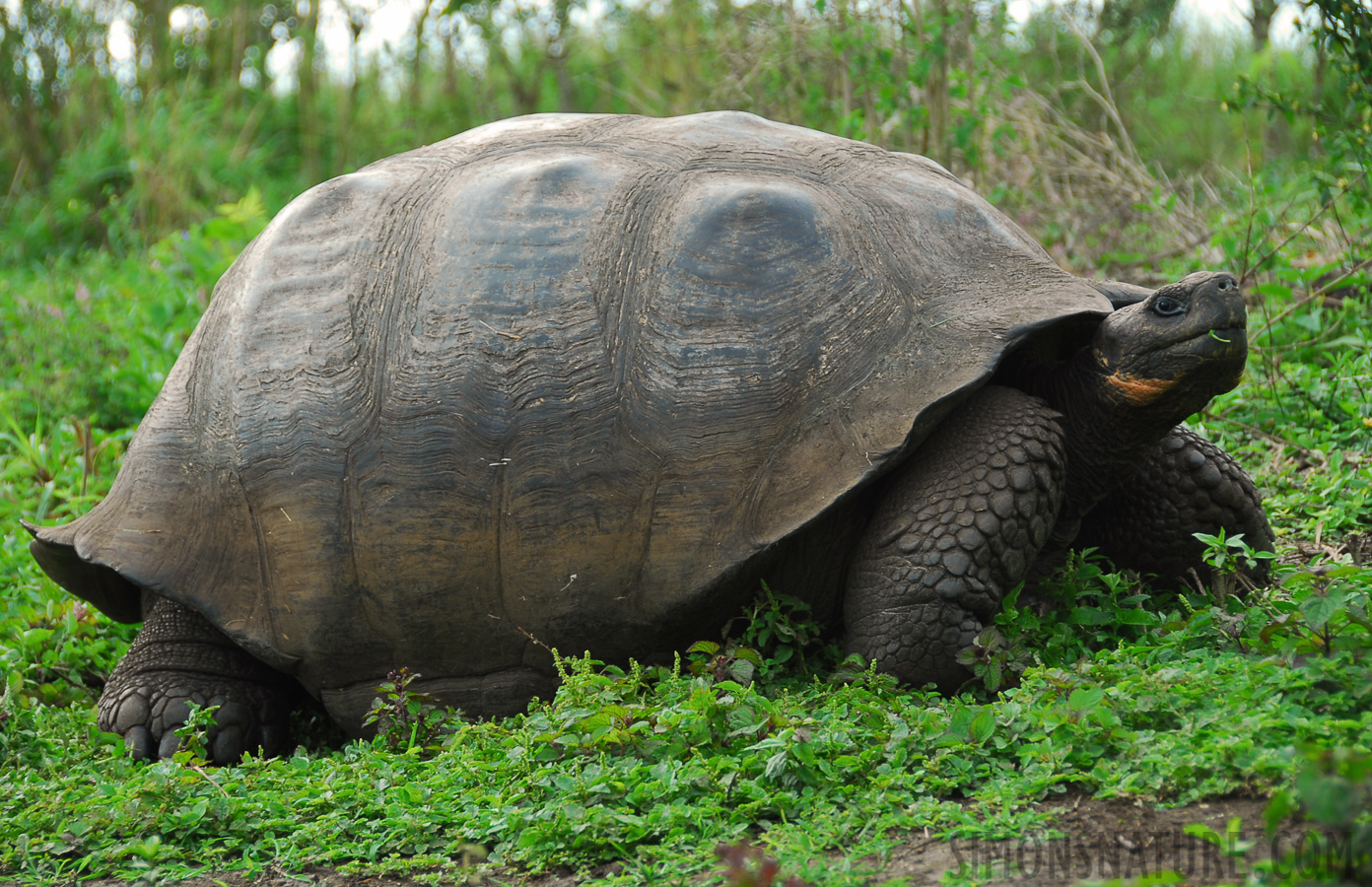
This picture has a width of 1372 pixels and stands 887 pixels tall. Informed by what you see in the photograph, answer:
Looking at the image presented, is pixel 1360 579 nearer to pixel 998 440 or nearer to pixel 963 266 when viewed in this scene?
pixel 998 440

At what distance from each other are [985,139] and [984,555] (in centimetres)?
470

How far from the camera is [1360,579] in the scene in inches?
104

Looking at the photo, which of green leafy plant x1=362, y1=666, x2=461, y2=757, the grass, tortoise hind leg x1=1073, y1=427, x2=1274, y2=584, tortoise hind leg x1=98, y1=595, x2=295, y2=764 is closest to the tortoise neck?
tortoise hind leg x1=1073, y1=427, x2=1274, y2=584

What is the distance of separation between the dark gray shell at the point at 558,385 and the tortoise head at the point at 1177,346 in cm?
11

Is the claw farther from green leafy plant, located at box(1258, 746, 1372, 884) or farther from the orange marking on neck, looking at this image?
green leafy plant, located at box(1258, 746, 1372, 884)

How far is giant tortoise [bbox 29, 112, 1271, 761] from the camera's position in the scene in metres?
2.91

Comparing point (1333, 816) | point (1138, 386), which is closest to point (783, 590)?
point (1138, 386)

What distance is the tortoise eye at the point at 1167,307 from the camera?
2.95 m

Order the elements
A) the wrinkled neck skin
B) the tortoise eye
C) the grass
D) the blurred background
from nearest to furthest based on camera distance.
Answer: the grass, the tortoise eye, the wrinkled neck skin, the blurred background

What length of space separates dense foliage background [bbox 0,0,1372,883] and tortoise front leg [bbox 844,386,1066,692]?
11cm

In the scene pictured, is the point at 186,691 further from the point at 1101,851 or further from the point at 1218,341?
the point at 1218,341

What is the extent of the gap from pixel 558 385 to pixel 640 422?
245 mm

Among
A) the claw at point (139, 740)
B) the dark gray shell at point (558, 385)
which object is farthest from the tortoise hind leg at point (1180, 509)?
the claw at point (139, 740)

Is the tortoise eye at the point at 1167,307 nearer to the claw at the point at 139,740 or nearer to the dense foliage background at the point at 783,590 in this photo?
the dense foliage background at the point at 783,590
